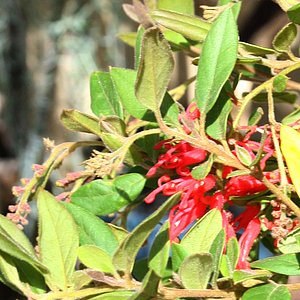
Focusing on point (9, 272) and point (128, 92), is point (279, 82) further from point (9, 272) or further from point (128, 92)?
point (9, 272)

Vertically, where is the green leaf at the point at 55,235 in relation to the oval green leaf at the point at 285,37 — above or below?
below

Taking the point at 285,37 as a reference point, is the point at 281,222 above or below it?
below

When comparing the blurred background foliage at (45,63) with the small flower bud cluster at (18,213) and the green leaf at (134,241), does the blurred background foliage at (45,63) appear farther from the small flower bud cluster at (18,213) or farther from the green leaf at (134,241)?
the green leaf at (134,241)

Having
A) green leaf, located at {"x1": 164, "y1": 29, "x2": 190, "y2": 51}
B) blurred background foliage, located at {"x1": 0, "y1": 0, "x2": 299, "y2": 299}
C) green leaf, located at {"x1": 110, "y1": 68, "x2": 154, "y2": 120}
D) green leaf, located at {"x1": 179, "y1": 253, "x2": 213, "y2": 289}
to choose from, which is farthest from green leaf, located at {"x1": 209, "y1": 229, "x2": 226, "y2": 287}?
blurred background foliage, located at {"x1": 0, "y1": 0, "x2": 299, "y2": 299}

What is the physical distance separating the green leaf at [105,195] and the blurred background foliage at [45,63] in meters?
1.88

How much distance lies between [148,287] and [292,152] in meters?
0.12

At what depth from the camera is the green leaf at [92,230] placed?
45cm

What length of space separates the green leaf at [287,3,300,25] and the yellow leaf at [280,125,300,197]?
0.30 ft

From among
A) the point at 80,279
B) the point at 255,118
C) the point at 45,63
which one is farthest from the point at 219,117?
the point at 45,63

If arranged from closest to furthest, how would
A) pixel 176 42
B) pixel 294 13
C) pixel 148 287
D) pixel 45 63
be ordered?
1. pixel 148 287
2. pixel 294 13
3. pixel 176 42
4. pixel 45 63

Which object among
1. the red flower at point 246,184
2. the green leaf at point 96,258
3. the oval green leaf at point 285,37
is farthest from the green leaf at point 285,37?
the green leaf at point 96,258

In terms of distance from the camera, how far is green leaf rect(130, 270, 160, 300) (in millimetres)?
358

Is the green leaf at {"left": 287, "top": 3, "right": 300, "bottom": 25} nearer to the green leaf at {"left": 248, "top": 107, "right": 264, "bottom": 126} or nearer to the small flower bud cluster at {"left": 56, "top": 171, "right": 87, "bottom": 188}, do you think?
the green leaf at {"left": 248, "top": 107, "right": 264, "bottom": 126}

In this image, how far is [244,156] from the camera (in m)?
0.42
